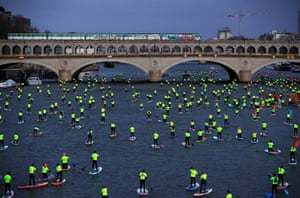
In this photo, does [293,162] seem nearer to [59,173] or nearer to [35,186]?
[59,173]

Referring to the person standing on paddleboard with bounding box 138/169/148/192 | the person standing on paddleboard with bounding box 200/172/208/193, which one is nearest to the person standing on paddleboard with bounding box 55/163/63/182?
the person standing on paddleboard with bounding box 138/169/148/192

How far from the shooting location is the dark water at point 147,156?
146 ft

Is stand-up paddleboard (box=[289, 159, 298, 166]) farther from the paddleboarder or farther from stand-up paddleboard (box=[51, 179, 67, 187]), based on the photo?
the paddleboarder

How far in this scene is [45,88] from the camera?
128 metres

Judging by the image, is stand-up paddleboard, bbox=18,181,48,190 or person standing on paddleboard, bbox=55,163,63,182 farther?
person standing on paddleboard, bbox=55,163,63,182

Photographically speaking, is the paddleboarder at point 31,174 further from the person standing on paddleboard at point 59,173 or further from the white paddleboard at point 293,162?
the white paddleboard at point 293,162

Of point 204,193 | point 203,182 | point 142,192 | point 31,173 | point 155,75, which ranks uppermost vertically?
point 155,75

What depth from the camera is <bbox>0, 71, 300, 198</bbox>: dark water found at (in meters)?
44.5

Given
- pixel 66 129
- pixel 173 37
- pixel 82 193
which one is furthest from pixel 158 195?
pixel 173 37

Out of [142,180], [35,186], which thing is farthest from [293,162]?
[35,186]

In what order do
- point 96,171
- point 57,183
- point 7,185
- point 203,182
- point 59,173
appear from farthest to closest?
1. point 96,171
2. point 59,173
3. point 57,183
4. point 203,182
5. point 7,185

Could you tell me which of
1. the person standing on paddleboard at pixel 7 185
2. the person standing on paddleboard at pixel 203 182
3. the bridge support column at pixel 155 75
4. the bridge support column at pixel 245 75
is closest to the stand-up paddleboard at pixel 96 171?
the person standing on paddleboard at pixel 7 185

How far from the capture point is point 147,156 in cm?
5572

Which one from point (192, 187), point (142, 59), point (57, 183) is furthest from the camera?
point (142, 59)
